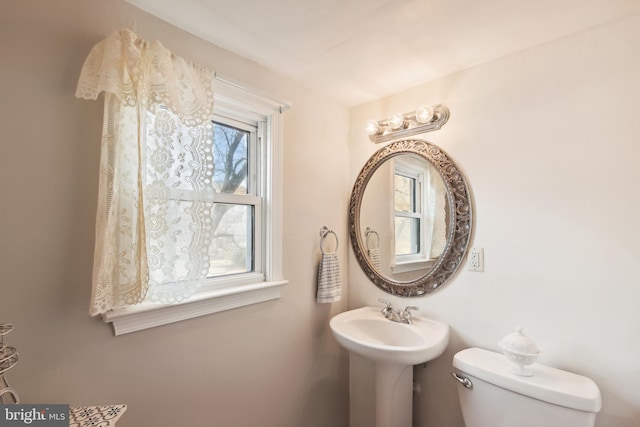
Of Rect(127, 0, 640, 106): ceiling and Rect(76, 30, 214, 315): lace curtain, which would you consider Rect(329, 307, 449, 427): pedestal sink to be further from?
Rect(127, 0, 640, 106): ceiling

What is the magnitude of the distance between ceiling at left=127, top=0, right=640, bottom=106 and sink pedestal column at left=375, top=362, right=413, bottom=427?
61.7 inches

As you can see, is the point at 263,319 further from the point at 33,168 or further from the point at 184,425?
the point at 33,168

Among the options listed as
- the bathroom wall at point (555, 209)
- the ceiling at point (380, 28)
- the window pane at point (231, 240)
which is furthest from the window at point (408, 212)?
the window pane at point (231, 240)

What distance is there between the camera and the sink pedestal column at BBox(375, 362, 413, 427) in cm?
154

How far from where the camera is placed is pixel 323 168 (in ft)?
6.28

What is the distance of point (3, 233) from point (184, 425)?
0.97 metres

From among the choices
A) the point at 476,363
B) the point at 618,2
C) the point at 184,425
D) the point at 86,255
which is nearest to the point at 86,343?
the point at 86,255

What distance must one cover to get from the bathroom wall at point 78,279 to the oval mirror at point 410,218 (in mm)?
753

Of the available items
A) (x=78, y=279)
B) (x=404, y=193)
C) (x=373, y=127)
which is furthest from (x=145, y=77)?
(x=404, y=193)

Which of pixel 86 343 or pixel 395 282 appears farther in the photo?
pixel 395 282

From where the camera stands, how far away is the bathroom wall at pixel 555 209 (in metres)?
1.19

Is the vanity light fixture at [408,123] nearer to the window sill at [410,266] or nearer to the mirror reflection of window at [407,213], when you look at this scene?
the mirror reflection of window at [407,213]

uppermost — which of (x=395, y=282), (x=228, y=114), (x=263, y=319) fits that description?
(x=228, y=114)

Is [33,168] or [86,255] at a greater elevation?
[33,168]
